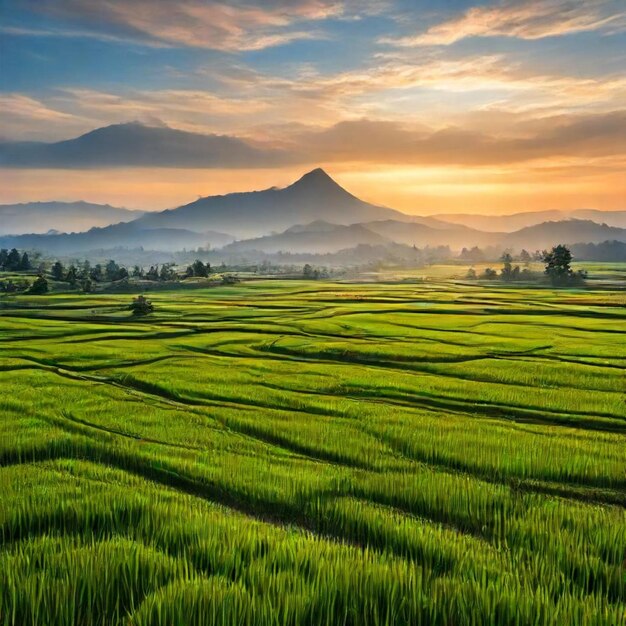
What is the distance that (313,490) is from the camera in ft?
28.0

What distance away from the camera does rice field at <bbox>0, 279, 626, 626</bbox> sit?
4.97 metres

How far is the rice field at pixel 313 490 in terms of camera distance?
4.97 m

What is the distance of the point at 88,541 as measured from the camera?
6.39 metres

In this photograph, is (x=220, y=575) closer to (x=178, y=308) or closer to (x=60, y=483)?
(x=60, y=483)

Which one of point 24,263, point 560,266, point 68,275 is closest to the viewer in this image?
point 68,275

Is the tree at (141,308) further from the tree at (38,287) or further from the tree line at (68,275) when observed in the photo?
the tree line at (68,275)

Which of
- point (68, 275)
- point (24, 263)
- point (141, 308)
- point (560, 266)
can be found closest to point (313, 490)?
point (141, 308)

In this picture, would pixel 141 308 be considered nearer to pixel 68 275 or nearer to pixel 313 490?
pixel 68 275

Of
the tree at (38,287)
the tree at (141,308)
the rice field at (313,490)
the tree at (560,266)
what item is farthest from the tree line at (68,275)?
the tree at (560,266)

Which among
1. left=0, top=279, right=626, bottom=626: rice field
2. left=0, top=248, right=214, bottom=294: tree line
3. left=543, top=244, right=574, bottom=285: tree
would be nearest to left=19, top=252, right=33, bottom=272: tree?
left=0, top=248, right=214, bottom=294: tree line

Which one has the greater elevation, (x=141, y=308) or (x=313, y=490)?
(x=141, y=308)

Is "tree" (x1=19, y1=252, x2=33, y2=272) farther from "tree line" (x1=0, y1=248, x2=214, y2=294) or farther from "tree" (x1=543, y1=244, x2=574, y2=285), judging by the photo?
→ "tree" (x1=543, y1=244, x2=574, y2=285)

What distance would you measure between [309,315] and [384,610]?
38652 mm

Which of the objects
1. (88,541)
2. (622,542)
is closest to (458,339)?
(622,542)
